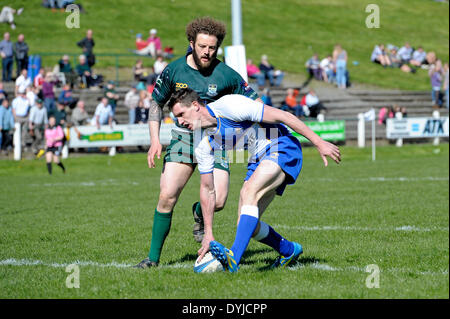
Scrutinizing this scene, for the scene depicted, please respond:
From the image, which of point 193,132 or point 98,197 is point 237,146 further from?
point 98,197

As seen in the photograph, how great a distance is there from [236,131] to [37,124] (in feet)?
56.7

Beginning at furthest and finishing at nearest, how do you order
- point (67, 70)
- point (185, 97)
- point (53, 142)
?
point (67, 70) < point (53, 142) < point (185, 97)

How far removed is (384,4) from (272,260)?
2385 inches

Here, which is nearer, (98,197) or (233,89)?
(233,89)

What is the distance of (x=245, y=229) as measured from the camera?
19.4 ft

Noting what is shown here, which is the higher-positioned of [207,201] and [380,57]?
[380,57]

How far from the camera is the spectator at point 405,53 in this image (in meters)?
43.5

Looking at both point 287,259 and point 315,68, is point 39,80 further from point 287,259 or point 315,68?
point 287,259

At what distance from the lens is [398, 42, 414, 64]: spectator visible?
4347 centimetres

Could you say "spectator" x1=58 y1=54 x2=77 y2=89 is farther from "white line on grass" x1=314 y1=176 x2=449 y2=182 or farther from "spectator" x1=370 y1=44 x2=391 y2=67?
"spectator" x1=370 y1=44 x2=391 y2=67

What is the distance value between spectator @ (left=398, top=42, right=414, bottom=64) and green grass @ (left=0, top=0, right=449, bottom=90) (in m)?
0.86

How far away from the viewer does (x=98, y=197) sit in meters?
13.3

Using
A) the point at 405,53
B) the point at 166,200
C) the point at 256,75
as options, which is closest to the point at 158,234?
the point at 166,200

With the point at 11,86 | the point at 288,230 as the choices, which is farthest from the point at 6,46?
the point at 288,230
